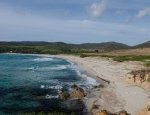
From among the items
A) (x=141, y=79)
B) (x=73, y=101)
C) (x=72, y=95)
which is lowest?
(x=73, y=101)

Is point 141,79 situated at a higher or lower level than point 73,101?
higher

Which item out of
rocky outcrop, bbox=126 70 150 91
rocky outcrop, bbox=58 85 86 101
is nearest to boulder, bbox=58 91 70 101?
rocky outcrop, bbox=58 85 86 101

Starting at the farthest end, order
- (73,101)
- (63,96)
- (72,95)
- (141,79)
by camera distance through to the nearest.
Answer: (141,79), (72,95), (63,96), (73,101)

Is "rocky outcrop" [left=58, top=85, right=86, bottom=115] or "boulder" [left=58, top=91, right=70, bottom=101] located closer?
"rocky outcrop" [left=58, top=85, right=86, bottom=115]

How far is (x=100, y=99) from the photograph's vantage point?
138ft

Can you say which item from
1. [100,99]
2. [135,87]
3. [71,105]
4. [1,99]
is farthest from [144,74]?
[1,99]

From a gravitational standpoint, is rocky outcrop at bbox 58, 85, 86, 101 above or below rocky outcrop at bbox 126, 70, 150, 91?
below

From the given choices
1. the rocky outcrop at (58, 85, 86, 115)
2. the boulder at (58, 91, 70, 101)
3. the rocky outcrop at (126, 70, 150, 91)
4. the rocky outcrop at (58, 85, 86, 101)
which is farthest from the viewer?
the rocky outcrop at (126, 70, 150, 91)

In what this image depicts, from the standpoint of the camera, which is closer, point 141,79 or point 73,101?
point 73,101

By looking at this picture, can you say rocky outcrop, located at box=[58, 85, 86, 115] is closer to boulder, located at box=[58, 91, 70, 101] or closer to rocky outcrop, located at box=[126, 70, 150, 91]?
boulder, located at box=[58, 91, 70, 101]

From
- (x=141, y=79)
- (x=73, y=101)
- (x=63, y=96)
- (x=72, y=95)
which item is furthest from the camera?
(x=141, y=79)

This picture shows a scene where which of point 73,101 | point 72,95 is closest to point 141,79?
point 72,95

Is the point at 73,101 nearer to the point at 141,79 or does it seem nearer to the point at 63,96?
the point at 63,96

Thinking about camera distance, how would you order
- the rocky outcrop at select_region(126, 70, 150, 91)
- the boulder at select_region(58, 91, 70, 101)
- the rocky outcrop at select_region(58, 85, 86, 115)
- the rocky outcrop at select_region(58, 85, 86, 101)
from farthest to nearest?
the rocky outcrop at select_region(126, 70, 150, 91) → the rocky outcrop at select_region(58, 85, 86, 101) → the boulder at select_region(58, 91, 70, 101) → the rocky outcrop at select_region(58, 85, 86, 115)
